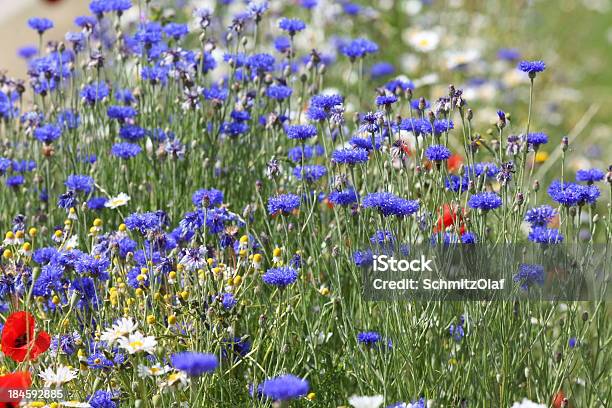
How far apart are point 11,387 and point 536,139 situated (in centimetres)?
148

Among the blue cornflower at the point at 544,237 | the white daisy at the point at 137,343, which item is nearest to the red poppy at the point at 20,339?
the white daisy at the point at 137,343

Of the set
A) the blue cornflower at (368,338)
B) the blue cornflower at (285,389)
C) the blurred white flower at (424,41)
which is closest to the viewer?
the blue cornflower at (285,389)

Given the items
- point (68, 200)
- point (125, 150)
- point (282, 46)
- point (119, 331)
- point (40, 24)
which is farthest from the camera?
point (282, 46)

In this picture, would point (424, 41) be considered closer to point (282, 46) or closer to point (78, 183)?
point (282, 46)

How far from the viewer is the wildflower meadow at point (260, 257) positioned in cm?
224

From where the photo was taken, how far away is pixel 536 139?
8.19ft

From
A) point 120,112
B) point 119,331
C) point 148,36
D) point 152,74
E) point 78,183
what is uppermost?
point 148,36

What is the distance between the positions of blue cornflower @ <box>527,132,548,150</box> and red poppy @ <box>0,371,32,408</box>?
1.44 metres

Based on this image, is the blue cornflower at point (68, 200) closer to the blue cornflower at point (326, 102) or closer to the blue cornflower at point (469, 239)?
the blue cornflower at point (326, 102)

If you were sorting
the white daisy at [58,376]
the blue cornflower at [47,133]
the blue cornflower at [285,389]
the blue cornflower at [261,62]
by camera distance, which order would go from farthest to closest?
the blue cornflower at [261,62]
the blue cornflower at [47,133]
the white daisy at [58,376]
the blue cornflower at [285,389]

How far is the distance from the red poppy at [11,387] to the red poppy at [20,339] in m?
0.16

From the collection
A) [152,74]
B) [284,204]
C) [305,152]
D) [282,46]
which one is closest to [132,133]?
[152,74]

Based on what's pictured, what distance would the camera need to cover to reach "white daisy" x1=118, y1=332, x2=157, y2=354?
1.99 m

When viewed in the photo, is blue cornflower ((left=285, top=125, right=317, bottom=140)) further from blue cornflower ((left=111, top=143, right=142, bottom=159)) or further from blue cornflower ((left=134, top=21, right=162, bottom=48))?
blue cornflower ((left=134, top=21, right=162, bottom=48))
